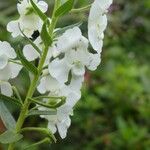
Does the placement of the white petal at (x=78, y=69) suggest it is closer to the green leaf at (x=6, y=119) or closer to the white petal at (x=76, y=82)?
the white petal at (x=76, y=82)

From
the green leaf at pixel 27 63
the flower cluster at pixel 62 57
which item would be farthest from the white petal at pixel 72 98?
the green leaf at pixel 27 63

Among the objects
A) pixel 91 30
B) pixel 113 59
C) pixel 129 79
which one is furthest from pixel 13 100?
pixel 113 59

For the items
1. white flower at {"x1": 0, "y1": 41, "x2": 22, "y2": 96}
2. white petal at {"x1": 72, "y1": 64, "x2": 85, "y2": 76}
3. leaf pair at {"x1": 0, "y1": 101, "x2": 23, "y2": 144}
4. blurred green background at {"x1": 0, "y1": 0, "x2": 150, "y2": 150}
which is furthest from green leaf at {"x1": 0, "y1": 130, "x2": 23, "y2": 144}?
blurred green background at {"x1": 0, "y1": 0, "x2": 150, "y2": 150}

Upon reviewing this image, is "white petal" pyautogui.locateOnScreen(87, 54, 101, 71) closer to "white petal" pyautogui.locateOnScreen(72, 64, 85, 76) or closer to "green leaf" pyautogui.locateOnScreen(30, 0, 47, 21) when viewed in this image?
"white petal" pyautogui.locateOnScreen(72, 64, 85, 76)

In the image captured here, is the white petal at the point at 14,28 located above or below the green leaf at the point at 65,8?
below

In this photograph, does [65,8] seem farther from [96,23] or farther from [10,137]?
[10,137]

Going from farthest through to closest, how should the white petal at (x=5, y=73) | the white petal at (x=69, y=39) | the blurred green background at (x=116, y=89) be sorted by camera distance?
the blurred green background at (x=116, y=89) → the white petal at (x=5, y=73) → the white petal at (x=69, y=39)
